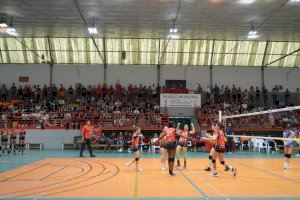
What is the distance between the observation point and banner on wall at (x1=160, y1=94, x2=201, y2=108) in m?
38.0

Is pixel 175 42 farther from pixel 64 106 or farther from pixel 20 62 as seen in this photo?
pixel 20 62

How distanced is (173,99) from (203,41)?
9091 mm

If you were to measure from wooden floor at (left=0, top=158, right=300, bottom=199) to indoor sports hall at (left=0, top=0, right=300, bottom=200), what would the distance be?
0.15 feet

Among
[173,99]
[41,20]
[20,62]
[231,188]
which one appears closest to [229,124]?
[173,99]

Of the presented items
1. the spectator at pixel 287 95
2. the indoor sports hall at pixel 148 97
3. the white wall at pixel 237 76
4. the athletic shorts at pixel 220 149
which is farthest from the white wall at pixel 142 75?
the athletic shorts at pixel 220 149

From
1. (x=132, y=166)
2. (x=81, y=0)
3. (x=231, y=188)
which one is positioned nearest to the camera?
(x=231, y=188)

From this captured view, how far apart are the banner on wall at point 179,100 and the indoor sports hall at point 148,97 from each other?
10cm

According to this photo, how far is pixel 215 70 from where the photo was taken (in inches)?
1757

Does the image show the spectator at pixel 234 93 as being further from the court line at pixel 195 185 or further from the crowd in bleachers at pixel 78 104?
the court line at pixel 195 185

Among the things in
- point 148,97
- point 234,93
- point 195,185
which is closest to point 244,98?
point 234,93

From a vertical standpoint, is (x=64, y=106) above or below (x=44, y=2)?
below

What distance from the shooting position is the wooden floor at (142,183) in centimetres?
1152

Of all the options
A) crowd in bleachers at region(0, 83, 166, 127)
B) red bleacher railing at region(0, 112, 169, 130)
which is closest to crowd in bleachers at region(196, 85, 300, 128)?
red bleacher railing at region(0, 112, 169, 130)

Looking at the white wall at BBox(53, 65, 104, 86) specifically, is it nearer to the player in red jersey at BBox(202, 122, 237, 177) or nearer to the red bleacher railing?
the red bleacher railing
